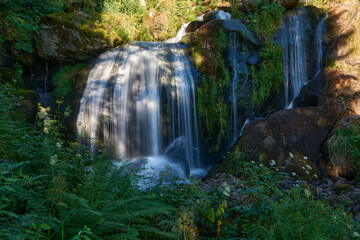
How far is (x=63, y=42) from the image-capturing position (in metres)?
8.84

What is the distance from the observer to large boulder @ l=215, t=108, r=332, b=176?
20.2 feet

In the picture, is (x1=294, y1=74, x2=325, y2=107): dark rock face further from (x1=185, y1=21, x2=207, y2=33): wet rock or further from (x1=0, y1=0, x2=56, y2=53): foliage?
(x1=0, y1=0, x2=56, y2=53): foliage

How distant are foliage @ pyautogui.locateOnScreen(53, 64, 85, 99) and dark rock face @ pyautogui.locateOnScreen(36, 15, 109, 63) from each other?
1.10 ft

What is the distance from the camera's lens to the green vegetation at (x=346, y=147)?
5.78 m

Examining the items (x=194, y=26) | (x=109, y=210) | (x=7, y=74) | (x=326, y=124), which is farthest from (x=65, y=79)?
(x=326, y=124)

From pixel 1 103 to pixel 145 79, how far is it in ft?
18.0

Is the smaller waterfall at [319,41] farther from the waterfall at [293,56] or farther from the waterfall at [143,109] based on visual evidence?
the waterfall at [143,109]

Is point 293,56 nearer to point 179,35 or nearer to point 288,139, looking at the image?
point 288,139

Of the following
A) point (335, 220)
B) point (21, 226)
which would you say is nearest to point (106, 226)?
point (21, 226)

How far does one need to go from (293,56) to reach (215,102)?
4162mm

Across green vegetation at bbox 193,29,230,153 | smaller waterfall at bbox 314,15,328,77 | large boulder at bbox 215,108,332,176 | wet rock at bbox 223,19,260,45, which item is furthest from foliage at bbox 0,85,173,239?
smaller waterfall at bbox 314,15,328,77

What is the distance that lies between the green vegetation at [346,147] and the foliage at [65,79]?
8651 mm

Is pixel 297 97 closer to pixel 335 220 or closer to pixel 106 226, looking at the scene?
pixel 335 220

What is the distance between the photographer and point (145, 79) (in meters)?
8.41
